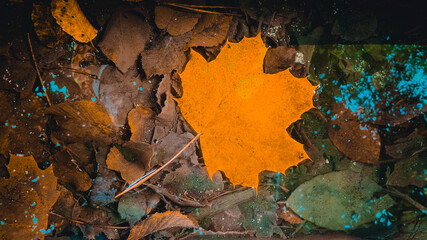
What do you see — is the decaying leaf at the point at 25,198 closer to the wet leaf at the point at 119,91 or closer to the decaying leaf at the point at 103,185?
the decaying leaf at the point at 103,185

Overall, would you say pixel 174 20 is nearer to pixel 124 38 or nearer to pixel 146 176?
pixel 124 38

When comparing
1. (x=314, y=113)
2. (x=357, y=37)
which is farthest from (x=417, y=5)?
(x=314, y=113)

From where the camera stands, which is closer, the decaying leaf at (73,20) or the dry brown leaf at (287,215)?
the decaying leaf at (73,20)

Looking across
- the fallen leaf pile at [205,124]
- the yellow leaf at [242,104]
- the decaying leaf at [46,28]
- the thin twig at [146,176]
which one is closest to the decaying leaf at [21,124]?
the fallen leaf pile at [205,124]

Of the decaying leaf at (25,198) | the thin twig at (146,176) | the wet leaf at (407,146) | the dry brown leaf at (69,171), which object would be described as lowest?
the decaying leaf at (25,198)

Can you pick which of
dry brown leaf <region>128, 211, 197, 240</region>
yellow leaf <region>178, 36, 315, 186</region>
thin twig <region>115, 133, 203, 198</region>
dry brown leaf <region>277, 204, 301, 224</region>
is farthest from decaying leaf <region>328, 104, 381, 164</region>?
dry brown leaf <region>128, 211, 197, 240</region>

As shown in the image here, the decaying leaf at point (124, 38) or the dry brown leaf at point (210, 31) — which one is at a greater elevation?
the dry brown leaf at point (210, 31)
